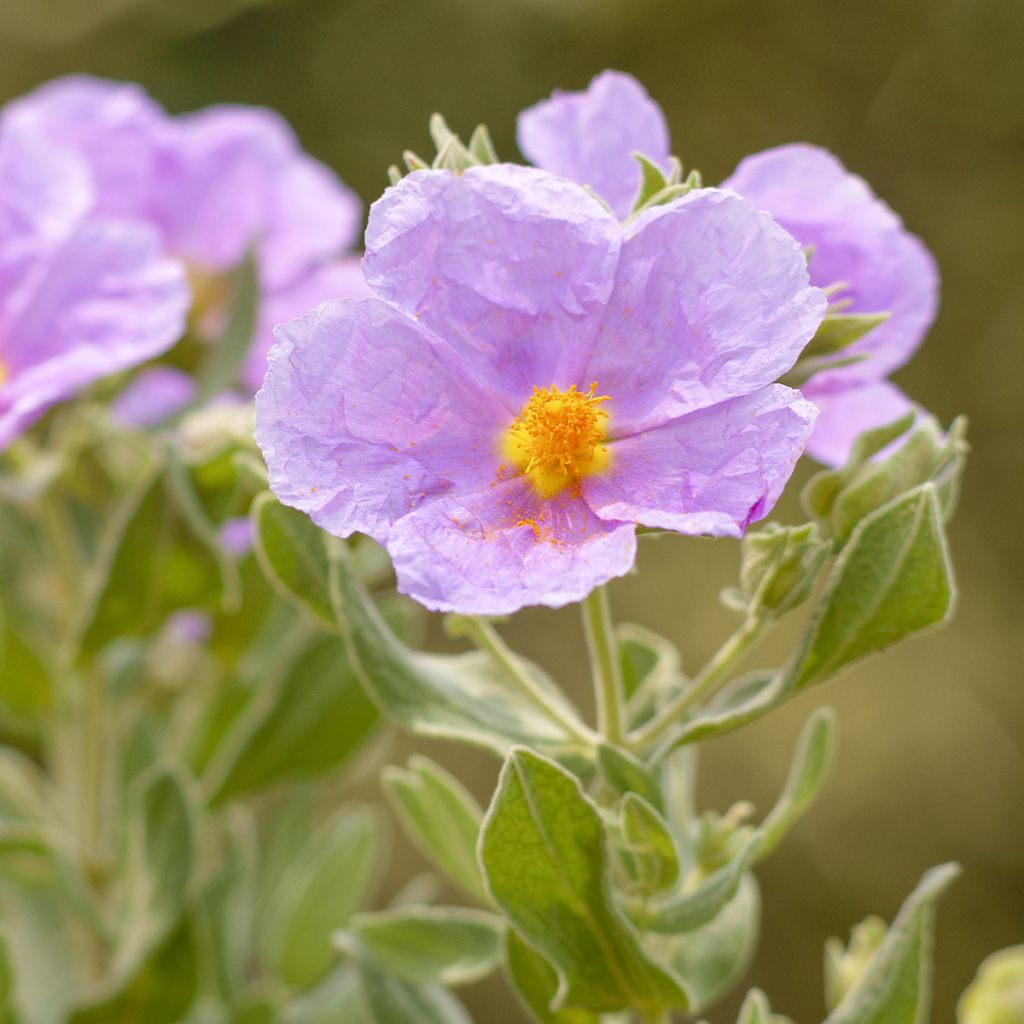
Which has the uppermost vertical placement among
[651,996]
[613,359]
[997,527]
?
[613,359]

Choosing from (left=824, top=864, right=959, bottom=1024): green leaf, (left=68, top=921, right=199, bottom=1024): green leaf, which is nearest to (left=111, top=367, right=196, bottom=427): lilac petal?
(left=68, top=921, right=199, bottom=1024): green leaf

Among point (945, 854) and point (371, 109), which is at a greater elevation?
point (371, 109)

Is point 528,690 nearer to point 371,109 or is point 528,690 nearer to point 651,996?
point 651,996

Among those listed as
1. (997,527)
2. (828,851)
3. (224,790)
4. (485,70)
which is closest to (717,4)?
(485,70)

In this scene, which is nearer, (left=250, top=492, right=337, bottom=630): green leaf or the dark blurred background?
(left=250, top=492, right=337, bottom=630): green leaf

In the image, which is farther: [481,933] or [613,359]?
[481,933]

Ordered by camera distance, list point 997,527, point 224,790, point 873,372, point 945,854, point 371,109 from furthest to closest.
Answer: point 371,109 → point 997,527 → point 945,854 → point 224,790 → point 873,372

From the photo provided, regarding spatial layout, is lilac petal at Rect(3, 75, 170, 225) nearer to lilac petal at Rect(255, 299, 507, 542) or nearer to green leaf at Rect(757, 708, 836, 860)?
lilac petal at Rect(255, 299, 507, 542)
